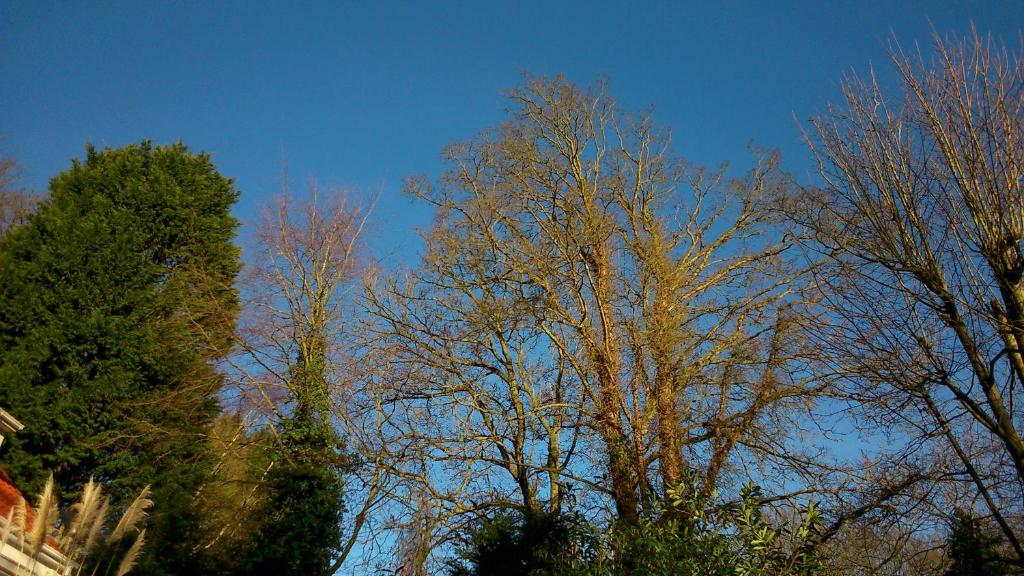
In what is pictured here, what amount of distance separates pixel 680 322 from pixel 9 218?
772 inches

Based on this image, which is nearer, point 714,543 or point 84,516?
point 84,516

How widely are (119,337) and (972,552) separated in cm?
1243

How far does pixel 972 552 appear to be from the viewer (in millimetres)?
7305

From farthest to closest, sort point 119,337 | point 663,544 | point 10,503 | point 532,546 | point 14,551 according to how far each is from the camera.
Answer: point 119,337
point 10,503
point 532,546
point 14,551
point 663,544

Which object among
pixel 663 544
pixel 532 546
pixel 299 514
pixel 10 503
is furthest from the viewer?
pixel 299 514

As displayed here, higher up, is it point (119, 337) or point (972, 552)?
point (119, 337)

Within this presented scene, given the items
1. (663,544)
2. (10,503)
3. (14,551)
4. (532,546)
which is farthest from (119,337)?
(663,544)

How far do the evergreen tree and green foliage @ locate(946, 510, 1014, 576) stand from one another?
10.0 m

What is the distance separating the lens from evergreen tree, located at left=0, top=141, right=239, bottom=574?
35.7 ft

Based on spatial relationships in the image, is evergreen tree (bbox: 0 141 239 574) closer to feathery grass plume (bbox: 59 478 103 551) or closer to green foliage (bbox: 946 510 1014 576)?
feathery grass plume (bbox: 59 478 103 551)

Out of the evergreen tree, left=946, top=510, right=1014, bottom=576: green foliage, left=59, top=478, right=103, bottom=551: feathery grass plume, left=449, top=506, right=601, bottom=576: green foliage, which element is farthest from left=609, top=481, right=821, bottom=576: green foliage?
the evergreen tree

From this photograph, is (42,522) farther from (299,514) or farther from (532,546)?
(299,514)

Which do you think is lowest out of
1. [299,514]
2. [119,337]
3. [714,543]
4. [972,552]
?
[714,543]

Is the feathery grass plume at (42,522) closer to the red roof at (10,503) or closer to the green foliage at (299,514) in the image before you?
the red roof at (10,503)
